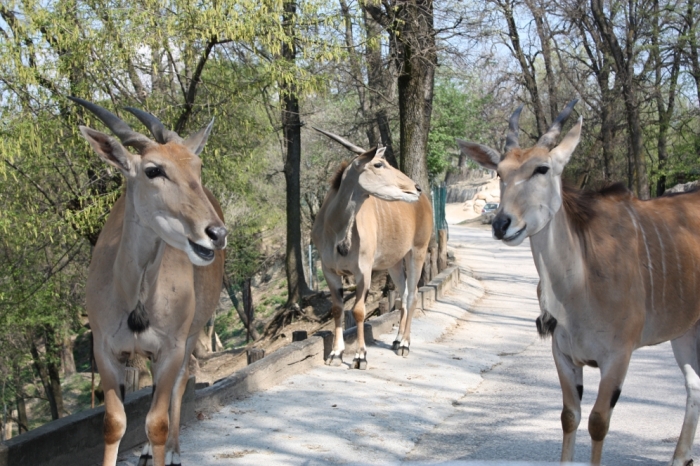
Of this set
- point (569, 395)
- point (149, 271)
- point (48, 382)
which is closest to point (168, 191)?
point (149, 271)

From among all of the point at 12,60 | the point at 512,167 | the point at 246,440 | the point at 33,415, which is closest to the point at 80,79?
the point at 12,60

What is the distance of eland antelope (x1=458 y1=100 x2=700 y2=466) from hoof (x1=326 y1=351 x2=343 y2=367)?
4138 mm

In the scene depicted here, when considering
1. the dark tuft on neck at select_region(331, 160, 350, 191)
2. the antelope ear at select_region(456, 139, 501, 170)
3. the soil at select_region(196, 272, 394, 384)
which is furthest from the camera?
the soil at select_region(196, 272, 394, 384)

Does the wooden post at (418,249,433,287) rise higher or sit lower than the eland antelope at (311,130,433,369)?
lower

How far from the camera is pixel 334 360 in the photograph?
9.05 m

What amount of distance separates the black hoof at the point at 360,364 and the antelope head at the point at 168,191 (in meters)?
4.60

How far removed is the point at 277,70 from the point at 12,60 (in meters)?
3.53

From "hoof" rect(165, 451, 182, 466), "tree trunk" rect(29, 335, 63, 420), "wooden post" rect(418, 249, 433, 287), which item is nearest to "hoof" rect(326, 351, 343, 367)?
"hoof" rect(165, 451, 182, 466)

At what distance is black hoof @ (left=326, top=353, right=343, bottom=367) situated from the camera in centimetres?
902

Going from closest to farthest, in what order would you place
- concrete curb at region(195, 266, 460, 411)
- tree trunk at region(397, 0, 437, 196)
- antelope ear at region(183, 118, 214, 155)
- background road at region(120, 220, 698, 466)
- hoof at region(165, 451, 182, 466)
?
antelope ear at region(183, 118, 214, 155)
hoof at region(165, 451, 182, 466)
background road at region(120, 220, 698, 466)
concrete curb at region(195, 266, 460, 411)
tree trunk at region(397, 0, 437, 196)

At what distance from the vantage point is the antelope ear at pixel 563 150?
4.86 metres

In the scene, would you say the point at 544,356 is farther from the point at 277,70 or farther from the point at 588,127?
the point at 588,127

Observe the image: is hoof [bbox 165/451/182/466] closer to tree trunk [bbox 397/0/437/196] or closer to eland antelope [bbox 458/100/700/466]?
eland antelope [bbox 458/100/700/466]

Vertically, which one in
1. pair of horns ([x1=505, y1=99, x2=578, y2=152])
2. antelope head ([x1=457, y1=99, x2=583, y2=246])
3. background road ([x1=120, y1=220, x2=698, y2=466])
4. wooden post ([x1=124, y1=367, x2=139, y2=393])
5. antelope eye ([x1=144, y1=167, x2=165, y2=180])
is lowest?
background road ([x1=120, y1=220, x2=698, y2=466])
